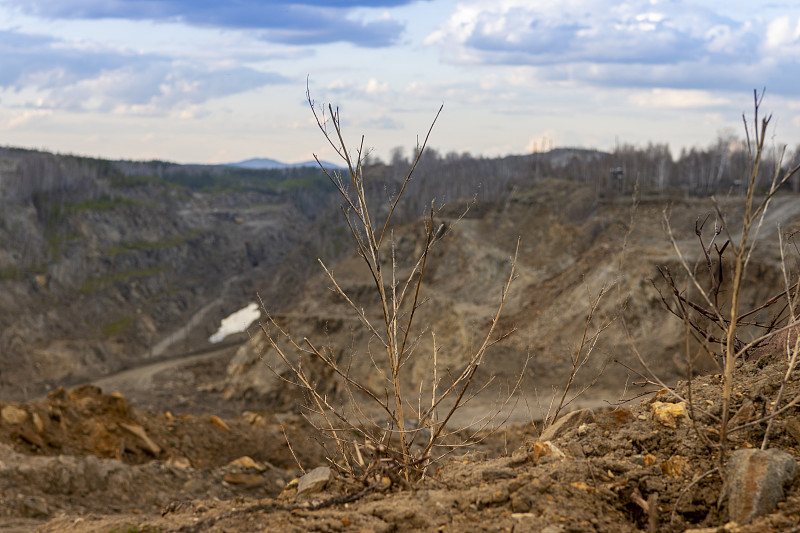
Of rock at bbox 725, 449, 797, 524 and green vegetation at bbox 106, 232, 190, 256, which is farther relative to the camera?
green vegetation at bbox 106, 232, 190, 256

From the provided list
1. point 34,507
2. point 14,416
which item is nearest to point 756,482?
point 34,507

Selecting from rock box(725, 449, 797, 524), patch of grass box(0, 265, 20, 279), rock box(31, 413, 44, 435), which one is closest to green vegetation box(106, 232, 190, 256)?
patch of grass box(0, 265, 20, 279)

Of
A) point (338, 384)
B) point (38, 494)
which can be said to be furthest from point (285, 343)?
point (38, 494)

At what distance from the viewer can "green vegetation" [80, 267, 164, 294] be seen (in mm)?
74500

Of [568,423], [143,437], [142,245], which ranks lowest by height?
[143,437]

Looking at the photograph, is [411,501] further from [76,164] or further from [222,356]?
[76,164]

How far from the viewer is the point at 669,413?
4828 mm

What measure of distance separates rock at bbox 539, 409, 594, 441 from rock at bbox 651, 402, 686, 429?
2.06 ft

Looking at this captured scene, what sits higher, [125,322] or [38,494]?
[38,494]

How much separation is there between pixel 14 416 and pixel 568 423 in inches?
619

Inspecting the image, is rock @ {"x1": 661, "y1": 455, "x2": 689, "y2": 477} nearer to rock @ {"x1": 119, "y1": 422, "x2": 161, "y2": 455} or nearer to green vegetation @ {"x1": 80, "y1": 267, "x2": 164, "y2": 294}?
rock @ {"x1": 119, "y1": 422, "x2": 161, "y2": 455}

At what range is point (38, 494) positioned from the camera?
12.5 meters

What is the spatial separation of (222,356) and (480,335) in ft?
76.0

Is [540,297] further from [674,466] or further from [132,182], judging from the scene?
[132,182]
